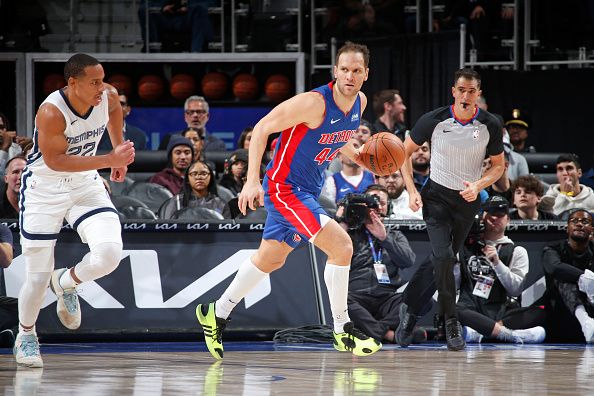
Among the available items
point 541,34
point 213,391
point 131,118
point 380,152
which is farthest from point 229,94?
point 213,391

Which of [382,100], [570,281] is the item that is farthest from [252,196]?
[382,100]

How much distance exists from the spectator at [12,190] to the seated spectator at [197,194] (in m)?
1.38

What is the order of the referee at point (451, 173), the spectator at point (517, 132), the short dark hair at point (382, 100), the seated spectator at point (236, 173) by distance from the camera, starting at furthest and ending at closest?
1. the spectator at point (517, 132)
2. the short dark hair at point (382, 100)
3. the seated spectator at point (236, 173)
4. the referee at point (451, 173)

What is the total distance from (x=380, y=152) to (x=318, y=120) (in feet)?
2.20

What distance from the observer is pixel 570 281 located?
998 cm

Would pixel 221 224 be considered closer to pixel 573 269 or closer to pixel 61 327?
pixel 61 327

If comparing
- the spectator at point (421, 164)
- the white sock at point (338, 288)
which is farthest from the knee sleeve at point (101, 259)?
the spectator at point (421, 164)

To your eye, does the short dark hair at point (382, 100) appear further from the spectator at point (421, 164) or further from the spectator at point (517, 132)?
the spectator at point (517, 132)

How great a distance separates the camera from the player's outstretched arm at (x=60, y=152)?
7090mm

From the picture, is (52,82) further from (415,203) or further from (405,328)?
(415,203)

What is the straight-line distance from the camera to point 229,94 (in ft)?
52.1

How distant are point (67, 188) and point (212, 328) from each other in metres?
1.47

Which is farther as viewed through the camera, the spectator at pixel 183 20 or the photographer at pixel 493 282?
the spectator at pixel 183 20

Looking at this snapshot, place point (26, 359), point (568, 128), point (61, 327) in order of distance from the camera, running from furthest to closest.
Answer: point (568, 128)
point (61, 327)
point (26, 359)
